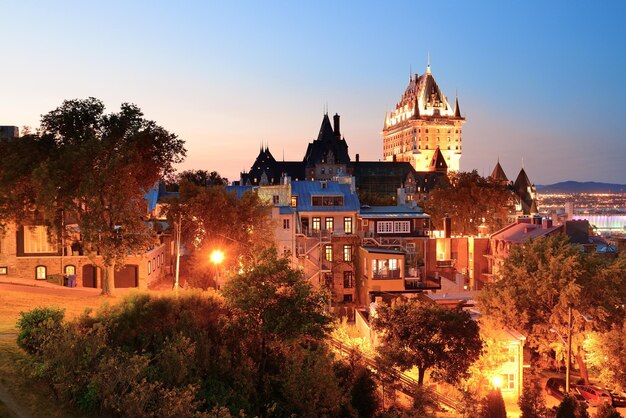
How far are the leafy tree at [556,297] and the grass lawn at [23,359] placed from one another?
24455mm

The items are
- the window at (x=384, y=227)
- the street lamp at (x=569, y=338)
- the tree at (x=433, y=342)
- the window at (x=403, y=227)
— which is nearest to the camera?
the tree at (x=433, y=342)

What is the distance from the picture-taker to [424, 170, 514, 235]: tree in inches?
3059

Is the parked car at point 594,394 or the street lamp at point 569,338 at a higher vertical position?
the street lamp at point 569,338

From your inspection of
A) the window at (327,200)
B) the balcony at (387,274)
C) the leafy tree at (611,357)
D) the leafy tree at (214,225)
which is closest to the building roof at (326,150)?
the window at (327,200)

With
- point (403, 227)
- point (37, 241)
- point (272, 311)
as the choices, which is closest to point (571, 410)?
point (272, 311)

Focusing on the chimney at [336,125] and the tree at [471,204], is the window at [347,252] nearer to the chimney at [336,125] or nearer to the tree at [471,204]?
the tree at [471,204]

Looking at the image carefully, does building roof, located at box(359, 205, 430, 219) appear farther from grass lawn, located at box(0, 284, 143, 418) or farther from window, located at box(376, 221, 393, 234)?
grass lawn, located at box(0, 284, 143, 418)

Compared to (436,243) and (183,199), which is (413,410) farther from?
(436,243)

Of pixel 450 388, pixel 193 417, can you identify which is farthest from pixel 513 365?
pixel 193 417

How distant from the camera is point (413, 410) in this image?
82.5 ft

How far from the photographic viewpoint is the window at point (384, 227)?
2169 inches

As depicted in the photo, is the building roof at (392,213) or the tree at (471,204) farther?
the tree at (471,204)

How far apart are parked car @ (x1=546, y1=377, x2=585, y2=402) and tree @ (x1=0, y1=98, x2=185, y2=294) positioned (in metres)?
26.0

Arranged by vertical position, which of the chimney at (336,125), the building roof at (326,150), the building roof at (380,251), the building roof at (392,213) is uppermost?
the chimney at (336,125)
